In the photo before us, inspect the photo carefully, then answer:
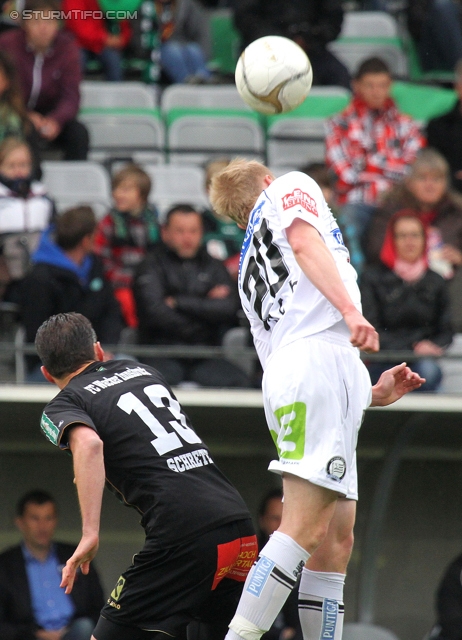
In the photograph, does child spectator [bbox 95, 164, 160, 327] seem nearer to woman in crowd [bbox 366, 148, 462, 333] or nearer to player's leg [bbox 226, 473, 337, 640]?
woman in crowd [bbox 366, 148, 462, 333]

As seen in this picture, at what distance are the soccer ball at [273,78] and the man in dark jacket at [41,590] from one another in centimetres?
423

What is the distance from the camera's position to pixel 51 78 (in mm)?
9883

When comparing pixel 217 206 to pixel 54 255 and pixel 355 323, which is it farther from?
pixel 54 255

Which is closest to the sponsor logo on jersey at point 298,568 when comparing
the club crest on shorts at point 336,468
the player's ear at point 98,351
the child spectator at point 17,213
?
the club crest on shorts at point 336,468

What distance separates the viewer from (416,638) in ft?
30.7

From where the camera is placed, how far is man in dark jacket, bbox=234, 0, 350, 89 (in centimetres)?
1087

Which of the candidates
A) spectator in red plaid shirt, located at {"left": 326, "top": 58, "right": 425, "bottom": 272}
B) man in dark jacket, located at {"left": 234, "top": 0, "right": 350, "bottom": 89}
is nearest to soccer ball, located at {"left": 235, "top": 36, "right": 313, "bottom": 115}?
spectator in red plaid shirt, located at {"left": 326, "top": 58, "right": 425, "bottom": 272}

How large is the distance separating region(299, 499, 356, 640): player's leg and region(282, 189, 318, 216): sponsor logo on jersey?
114cm

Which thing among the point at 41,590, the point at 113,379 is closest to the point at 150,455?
the point at 113,379

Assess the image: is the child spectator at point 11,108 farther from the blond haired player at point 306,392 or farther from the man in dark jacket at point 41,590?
the blond haired player at point 306,392

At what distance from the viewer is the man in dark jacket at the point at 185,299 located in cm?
762

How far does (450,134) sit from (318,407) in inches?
255

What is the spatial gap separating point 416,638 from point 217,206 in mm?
5912
